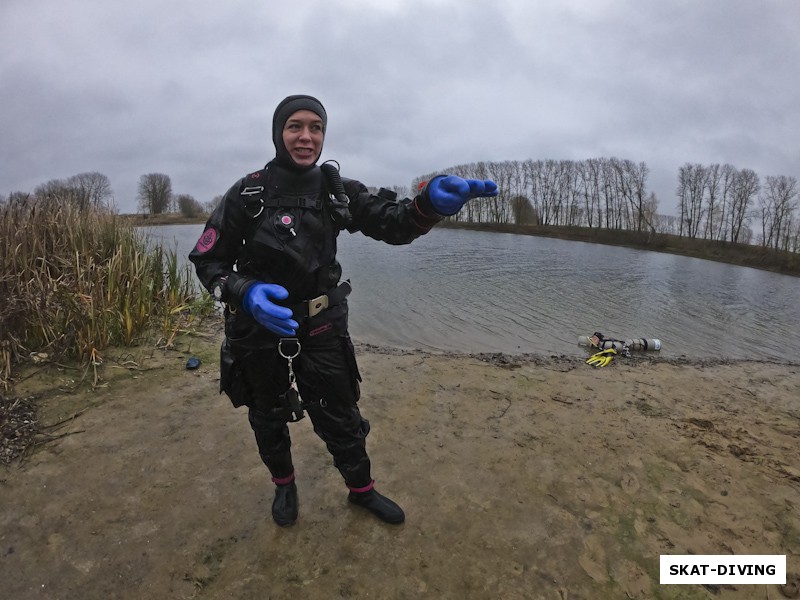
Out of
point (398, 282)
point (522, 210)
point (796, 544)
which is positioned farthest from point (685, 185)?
point (796, 544)

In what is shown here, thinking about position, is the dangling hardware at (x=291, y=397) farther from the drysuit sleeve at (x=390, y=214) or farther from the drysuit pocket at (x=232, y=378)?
the drysuit sleeve at (x=390, y=214)

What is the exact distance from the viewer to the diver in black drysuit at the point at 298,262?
214 centimetres

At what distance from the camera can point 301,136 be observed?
2180 mm

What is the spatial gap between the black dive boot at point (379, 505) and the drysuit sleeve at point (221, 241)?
1.42 metres

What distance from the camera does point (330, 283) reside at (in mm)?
2295

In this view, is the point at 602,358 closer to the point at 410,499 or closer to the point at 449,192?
the point at 410,499

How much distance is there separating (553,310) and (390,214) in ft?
32.9

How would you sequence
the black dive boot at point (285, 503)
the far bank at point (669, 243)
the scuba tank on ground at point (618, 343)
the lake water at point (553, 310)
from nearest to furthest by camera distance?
the black dive boot at point (285, 503), the scuba tank on ground at point (618, 343), the lake water at point (553, 310), the far bank at point (669, 243)

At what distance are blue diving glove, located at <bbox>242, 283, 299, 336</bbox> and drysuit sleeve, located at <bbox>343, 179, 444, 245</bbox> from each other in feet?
2.13

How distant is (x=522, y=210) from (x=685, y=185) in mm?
22085

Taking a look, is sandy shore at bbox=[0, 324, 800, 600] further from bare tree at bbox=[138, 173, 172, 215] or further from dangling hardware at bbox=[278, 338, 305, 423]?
bare tree at bbox=[138, 173, 172, 215]

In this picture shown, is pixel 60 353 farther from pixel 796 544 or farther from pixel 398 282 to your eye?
pixel 398 282

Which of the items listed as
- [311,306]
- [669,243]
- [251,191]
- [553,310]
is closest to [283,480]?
[311,306]

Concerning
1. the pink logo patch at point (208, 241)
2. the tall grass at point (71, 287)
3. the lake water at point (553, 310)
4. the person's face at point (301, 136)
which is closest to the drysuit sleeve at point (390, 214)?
the person's face at point (301, 136)
